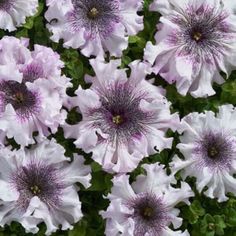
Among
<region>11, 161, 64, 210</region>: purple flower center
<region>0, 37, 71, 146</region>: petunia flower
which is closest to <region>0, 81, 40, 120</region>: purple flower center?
<region>0, 37, 71, 146</region>: petunia flower

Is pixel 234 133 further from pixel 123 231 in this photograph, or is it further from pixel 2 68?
pixel 2 68

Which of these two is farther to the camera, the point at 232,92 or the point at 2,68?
the point at 232,92

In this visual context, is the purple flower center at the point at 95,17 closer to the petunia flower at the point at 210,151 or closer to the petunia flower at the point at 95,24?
the petunia flower at the point at 95,24

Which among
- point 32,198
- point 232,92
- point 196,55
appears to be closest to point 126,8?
point 196,55

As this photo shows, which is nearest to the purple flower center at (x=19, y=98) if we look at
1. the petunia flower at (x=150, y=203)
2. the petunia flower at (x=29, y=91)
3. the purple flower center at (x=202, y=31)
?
the petunia flower at (x=29, y=91)

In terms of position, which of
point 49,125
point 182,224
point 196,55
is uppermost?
point 196,55

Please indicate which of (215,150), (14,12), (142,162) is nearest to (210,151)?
(215,150)
